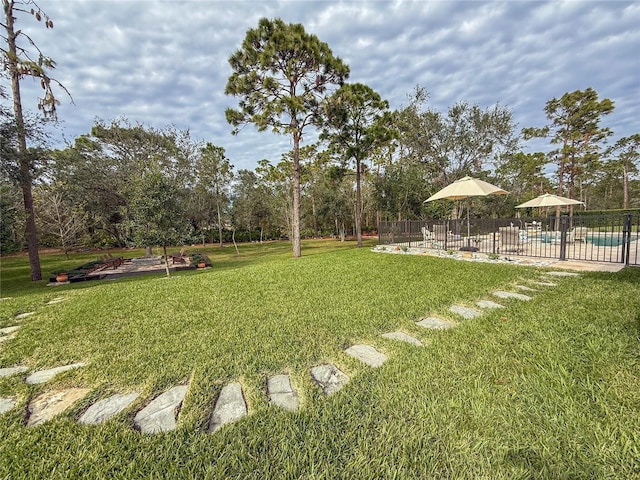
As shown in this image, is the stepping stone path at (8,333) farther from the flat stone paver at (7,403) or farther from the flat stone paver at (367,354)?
the flat stone paver at (367,354)

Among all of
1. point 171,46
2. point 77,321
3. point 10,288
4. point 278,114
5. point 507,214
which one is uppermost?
point 171,46

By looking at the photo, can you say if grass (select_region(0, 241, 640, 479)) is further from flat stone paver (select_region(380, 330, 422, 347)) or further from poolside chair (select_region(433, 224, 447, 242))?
poolside chair (select_region(433, 224, 447, 242))

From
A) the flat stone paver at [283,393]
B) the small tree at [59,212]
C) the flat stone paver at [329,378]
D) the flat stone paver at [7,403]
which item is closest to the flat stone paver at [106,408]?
the flat stone paver at [7,403]

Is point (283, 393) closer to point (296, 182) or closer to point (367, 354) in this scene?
point (367, 354)

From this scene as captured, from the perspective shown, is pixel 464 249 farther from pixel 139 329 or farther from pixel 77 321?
pixel 77 321

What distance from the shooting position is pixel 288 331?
2.93m

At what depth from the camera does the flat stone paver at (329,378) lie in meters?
Result: 1.92

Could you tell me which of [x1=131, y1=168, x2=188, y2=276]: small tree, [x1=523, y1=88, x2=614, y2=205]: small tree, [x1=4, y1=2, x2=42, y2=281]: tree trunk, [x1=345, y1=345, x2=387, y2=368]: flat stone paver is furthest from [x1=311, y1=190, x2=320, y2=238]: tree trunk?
[x1=345, y1=345, x2=387, y2=368]: flat stone paver

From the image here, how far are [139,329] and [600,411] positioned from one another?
4300 mm

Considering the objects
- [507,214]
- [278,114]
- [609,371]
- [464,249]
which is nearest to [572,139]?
[507,214]

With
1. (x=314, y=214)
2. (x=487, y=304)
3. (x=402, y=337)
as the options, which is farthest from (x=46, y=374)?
(x=314, y=214)

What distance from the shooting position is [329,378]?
204 centimetres

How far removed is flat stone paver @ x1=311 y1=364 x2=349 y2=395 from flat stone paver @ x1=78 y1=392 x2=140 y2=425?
4.39 ft

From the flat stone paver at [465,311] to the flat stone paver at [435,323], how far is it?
1.04 ft
